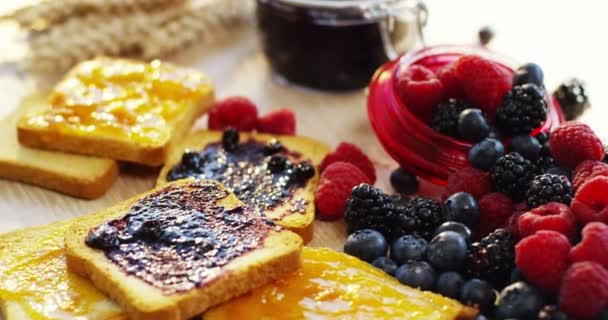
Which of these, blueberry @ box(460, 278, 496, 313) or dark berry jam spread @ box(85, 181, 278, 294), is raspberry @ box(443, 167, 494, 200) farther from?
dark berry jam spread @ box(85, 181, 278, 294)

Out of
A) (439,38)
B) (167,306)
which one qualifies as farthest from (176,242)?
(439,38)

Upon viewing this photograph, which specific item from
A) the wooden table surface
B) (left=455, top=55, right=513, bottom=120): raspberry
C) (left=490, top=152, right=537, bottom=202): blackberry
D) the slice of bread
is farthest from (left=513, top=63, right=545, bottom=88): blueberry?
the slice of bread

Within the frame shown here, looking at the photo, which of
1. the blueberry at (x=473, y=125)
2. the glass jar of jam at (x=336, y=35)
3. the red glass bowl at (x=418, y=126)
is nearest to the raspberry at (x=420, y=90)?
the red glass bowl at (x=418, y=126)

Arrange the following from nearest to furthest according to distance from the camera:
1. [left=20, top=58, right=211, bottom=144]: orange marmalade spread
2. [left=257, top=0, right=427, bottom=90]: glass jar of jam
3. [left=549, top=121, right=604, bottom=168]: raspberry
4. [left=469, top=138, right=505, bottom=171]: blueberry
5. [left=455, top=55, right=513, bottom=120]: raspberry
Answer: [left=549, top=121, right=604, bottom=168]: raspberry
[left=469, top=138, right=505, bottom=171]: blueberry
[left=455, top=55, right=513, bottom=120]: raspberry
[left=20, top=58, right=211, bottom=144]: orange marmalade spread
[left=257, top=0, right=427, bottom=90]: glass jar of jam

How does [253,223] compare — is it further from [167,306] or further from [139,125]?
[139,125]

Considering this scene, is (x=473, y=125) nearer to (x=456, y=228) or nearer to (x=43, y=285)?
(x=456, y=228)

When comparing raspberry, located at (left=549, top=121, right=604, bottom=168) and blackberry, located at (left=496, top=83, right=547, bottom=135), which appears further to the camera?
blackberry, located at (left=496, top=83, right=547, bottom=135)
